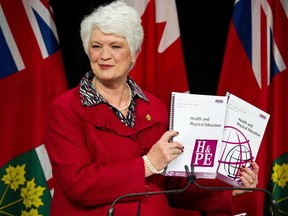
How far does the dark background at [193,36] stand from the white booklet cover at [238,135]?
80cm

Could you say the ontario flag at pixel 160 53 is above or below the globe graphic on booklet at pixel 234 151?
above

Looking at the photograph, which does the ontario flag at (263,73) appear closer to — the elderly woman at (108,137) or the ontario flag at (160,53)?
the ontario flag at (160,53)

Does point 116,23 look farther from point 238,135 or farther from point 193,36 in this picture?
point 193,36

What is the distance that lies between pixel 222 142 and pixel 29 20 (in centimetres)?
107

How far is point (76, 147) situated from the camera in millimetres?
1601

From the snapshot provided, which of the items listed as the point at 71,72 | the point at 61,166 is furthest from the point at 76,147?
the point at 71,72

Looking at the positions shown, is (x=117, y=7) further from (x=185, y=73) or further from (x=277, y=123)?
(x=277, y=123)

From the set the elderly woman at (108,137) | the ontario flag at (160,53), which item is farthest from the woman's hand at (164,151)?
the ontario flag at (160,53)

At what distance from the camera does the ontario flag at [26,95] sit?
2.28 metres

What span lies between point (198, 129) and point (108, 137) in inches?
11.0

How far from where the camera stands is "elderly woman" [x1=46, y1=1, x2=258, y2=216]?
5.21ft

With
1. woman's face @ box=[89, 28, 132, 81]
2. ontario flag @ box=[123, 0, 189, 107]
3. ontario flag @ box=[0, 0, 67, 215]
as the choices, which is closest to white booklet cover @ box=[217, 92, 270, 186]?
woman's face @ box=[89, 28, 132, 81]

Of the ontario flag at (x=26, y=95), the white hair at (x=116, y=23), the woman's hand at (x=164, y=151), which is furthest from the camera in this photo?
the ontario flag at (x=26, y=95)

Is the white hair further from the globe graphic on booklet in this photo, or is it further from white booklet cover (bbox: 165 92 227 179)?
the globe graphic on booklet
